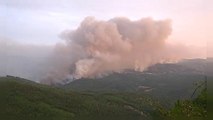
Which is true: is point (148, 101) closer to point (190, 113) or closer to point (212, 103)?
point (190, 113)

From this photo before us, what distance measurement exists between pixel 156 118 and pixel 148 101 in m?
1.58

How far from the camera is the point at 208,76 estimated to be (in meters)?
5.34

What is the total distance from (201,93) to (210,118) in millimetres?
4627

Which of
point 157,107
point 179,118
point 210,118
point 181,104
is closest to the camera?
point 210,118

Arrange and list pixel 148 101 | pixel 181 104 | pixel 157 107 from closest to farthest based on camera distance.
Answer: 1. pixel 148 101
2. pixel 181 104
3. pixel 157 107

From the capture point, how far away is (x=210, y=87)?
5.22 m

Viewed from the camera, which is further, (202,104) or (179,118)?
(202,104)

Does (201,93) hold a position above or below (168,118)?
above

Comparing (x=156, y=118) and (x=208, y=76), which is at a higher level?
(x=208, y=76)

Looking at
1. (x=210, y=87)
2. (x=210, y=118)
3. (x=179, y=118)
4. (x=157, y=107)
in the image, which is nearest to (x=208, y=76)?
(x=210, y=87)

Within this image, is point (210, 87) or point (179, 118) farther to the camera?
point (179, 118)

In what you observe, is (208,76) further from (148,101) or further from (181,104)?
(181,104)

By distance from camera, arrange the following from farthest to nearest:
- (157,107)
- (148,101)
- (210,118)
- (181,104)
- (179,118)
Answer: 1. (157,107)
2. (181,104)
3. (148,101)
4. (179,118)
5. (210,118)

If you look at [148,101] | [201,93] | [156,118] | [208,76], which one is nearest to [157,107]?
[156,118]
